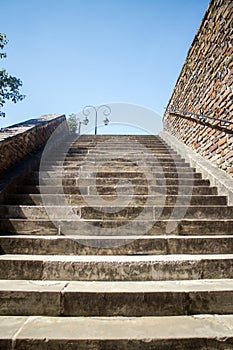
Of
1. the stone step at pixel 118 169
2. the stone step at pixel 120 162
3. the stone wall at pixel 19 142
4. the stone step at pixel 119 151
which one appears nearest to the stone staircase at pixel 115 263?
the stone step at pixel 118 169

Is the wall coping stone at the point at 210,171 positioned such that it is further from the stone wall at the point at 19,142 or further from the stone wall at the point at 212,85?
the stone wall at the point at 19,142

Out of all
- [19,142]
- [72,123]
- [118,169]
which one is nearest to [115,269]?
[118,169]

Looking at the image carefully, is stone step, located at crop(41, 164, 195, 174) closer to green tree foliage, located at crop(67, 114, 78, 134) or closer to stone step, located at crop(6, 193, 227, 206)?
stone step, located at crop(6, 193, 227, 206)

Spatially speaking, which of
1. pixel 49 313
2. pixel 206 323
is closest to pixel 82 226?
pixel 49 313

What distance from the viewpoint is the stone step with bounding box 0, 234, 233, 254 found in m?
2.17

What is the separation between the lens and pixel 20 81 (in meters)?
5.83

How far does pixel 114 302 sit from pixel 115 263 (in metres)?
0.35

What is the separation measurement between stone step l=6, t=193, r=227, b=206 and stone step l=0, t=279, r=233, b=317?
1.40 m

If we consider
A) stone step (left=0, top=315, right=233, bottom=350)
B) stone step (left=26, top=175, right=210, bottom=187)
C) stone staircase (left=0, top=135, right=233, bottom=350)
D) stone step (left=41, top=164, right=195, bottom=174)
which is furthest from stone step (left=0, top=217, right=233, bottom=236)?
stone step (left=41, top=164, right=195, bottom=174)

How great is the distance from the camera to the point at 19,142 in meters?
3.96

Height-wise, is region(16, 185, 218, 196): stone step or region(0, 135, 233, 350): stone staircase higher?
region(16, 185, 218, 196): stone step

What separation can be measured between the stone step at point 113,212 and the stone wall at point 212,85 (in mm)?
962

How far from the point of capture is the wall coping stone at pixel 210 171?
304 cm

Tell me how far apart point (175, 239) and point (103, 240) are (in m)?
0.71
